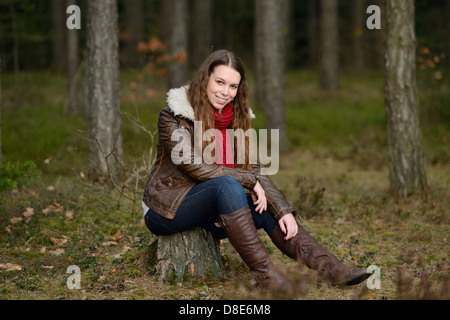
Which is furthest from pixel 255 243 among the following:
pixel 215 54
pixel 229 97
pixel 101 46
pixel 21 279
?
pixel 101 46

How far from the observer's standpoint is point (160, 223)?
411cm

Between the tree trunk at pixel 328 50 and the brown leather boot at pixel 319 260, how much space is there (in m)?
14.7

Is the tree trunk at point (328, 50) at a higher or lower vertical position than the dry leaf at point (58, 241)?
higher

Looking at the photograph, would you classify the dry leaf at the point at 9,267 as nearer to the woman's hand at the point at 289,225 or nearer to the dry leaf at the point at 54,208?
the dry leaf at the point at 54,208

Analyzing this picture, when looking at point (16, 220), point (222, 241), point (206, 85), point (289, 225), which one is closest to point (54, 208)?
point (16, 220)

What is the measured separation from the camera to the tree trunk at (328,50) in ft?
59.8

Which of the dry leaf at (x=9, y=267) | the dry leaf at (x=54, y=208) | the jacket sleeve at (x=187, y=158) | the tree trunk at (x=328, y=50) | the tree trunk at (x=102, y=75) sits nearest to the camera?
the jacket sleeve at (x=187, y=158)

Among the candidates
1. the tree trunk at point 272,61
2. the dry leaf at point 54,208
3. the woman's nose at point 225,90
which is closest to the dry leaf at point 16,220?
the dry leaf at point 54,208

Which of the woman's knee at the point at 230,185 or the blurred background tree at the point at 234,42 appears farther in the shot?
the blurred background tree at the point at 234,42

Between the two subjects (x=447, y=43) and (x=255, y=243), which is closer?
(x=255, y=243)

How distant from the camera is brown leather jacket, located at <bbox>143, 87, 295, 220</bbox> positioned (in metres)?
4.03
